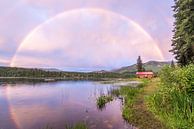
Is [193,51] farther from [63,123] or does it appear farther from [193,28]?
[63,123]

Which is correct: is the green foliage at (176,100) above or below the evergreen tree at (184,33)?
below

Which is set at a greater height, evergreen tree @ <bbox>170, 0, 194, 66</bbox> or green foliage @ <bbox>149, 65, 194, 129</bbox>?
evergreen tree @ <bbox>170, 0, 194, 66</bbox>

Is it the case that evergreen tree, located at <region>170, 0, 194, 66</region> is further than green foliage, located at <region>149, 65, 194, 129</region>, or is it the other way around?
evergreen tree, located at <region>170, 0, 194, 66</region>

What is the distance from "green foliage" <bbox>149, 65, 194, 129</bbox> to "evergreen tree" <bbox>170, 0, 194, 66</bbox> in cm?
1502

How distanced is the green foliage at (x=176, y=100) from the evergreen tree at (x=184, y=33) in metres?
15.0

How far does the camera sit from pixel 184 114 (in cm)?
1383

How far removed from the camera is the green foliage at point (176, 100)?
13620 mm

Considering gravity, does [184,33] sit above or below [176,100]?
above

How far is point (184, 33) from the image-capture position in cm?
3406

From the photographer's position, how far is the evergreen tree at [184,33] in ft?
109

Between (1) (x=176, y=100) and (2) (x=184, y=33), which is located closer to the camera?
(1) (x=176, y=100)

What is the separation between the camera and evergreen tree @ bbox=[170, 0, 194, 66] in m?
33.2

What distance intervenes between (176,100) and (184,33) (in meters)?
21.0

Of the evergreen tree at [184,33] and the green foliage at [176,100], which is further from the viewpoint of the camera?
the evergreen tree at [184,33]
